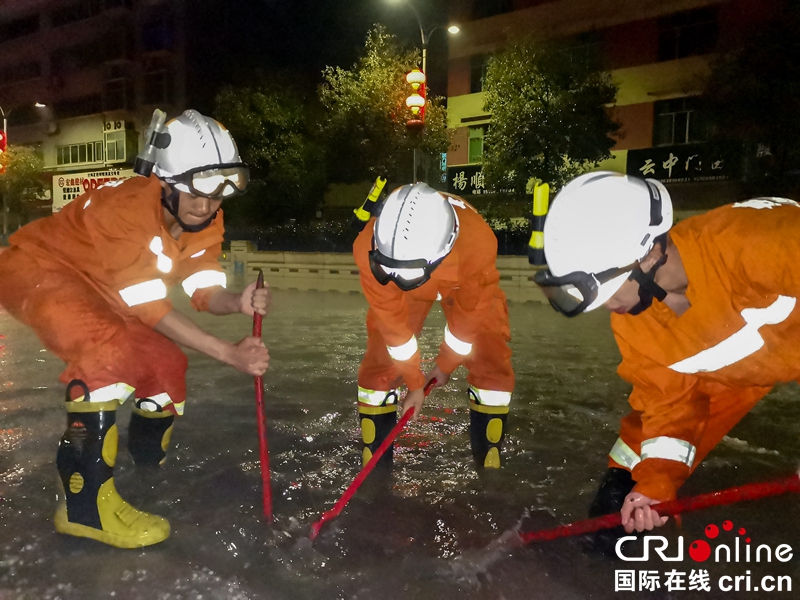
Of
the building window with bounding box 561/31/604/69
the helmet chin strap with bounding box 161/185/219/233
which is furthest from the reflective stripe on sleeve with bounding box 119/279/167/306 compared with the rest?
the building window with bounding box 561/31/604/69

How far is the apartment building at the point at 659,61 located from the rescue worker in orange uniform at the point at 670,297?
1379 centimetres

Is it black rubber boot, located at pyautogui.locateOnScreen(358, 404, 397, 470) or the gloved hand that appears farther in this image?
black rubber boot, located at pyautogui.locateOnScreen(358, 404, 397, 470)

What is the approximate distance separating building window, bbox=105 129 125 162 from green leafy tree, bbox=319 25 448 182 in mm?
15897

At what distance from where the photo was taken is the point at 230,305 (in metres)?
2.94

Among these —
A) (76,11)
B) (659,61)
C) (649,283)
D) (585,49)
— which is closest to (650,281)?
(649,283)

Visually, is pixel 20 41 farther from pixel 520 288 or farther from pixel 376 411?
pixel 376 411

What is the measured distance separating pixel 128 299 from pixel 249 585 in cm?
117

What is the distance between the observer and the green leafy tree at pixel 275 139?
20.1m

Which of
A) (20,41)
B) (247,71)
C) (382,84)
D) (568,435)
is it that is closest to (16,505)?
(568,435)

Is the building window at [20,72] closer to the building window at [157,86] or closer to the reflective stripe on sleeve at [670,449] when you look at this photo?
the building window at [157,86]

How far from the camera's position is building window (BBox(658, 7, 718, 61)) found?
1570cm

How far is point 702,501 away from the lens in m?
1.98

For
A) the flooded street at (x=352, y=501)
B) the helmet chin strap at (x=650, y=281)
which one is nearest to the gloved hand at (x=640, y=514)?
the flooded street at (x=352, y=501)

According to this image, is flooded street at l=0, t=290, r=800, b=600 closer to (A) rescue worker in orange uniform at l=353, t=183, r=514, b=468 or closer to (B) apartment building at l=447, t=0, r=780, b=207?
(A) rescue worker in orange uniform at l=353, t=183, r=514, b=468
